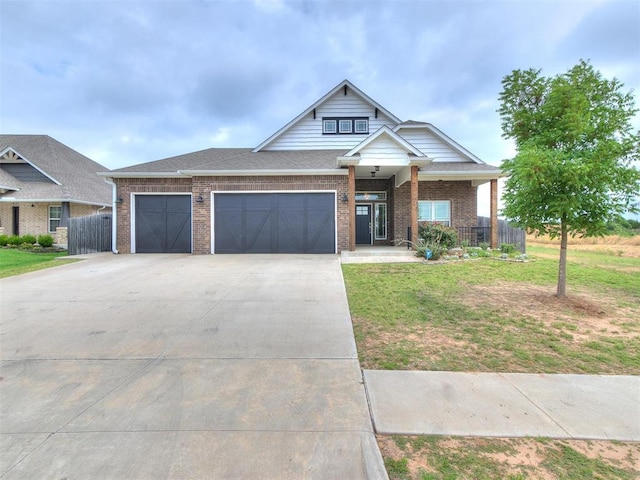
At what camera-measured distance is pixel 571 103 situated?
5.91m

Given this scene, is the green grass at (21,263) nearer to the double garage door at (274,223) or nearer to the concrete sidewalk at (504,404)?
the double garage door at (274,223)

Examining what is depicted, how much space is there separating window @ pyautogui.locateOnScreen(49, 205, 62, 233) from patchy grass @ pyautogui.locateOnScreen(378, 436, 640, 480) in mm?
22374

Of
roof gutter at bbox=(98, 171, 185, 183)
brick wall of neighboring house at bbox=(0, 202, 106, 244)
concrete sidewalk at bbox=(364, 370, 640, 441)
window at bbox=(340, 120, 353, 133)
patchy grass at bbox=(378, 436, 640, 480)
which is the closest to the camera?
patchy grass at bbox=(378, 436, 640, 480)

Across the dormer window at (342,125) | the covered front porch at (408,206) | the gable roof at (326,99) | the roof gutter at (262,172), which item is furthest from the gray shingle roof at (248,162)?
the covered front porch at (408,206)

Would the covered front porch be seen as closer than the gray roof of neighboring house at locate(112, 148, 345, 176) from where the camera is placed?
No

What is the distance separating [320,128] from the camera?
16938mm

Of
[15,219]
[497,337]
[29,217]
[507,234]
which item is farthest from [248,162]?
[15,219]

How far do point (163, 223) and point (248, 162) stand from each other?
4.63m

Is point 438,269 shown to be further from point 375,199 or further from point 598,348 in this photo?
point 375,199

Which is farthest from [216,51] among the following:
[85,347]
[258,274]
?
[85,347]

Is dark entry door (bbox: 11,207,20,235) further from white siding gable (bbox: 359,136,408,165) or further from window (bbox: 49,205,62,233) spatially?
white siding gable (bbox: 359,136,408,165)

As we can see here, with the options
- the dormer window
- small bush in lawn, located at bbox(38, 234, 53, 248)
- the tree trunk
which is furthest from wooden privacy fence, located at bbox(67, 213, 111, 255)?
the tree trunk

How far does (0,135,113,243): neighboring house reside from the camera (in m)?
18.1

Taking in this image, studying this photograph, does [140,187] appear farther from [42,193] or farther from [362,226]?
[362,226]
